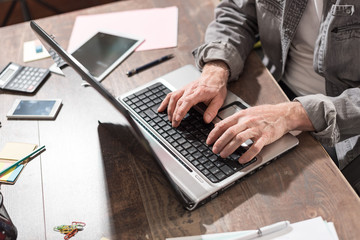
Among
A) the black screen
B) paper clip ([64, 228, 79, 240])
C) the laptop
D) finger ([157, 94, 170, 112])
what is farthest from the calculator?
paper clip ([64, 228, 79, 240])

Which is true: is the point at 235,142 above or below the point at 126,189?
above

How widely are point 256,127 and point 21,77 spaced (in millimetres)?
730

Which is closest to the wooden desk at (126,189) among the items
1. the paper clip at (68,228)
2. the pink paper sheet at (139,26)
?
the paper clip at (68,228)

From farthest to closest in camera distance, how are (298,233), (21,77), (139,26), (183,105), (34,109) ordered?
(139,26) → (21,77) → (34,109) → (183,105) → (298,233)

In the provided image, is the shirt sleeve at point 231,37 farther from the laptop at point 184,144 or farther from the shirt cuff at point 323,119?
the shirt cuff at point 323,119

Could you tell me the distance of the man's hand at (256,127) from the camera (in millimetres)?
837

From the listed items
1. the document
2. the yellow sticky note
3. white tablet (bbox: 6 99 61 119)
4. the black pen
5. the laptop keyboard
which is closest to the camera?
the document

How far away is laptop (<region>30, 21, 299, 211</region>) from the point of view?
30.1 inches

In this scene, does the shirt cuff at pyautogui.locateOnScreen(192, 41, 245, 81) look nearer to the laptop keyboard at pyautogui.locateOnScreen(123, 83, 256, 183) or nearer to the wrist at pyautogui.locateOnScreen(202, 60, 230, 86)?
the wrist at pyautogui.locateOnScreen(202, 60, 230, 86)

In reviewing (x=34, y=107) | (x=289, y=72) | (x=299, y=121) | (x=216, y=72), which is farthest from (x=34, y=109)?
(x=289, y=72)

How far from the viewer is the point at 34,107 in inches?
41.0

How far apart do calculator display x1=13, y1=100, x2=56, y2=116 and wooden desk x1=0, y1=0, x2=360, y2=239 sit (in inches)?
1.3

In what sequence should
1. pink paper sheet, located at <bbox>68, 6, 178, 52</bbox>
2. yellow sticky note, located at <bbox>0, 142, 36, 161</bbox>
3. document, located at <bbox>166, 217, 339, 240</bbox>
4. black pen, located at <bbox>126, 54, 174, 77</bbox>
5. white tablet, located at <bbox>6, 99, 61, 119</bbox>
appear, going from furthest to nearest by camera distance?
pink paper sheet, located at <bbox>68, 6, 178, 52</bbox>, black pen, located at <bbox>126, 54, 174, 77</bbox>, white tablet, located at <bbox>6, 99, 61, 119</bbox>, yellow sticky note, located at <bbox>0, 142, 36, 161</bbox>, document, located at <bbox>166, 217, 339, 240</bbox>

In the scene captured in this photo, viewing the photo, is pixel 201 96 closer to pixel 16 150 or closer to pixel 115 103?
pixel 115 103
